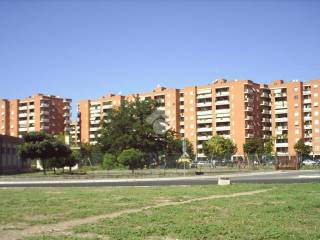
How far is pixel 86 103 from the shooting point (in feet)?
570

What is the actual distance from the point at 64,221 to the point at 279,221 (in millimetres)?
5321

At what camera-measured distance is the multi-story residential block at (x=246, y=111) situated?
13312cm

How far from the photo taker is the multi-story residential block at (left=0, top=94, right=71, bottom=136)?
566 ft

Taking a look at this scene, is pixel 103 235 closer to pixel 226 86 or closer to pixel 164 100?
pixel 226 86

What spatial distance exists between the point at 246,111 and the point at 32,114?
2995 inches

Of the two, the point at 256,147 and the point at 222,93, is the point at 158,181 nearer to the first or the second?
the point at 256,147

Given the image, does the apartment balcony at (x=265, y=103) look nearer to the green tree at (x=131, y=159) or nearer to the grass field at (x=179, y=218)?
the green tree at (x=131, y=159)

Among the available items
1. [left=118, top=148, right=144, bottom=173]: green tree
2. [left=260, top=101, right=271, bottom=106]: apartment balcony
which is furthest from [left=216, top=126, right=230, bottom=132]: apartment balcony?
[left=118, top=148, right=144, bottom=173]: green tree

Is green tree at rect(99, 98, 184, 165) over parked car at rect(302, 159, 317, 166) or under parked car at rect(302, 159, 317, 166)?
over

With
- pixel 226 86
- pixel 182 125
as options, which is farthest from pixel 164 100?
pixel 226 86

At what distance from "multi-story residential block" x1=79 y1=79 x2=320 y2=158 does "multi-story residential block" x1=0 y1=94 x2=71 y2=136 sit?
40037 millimetres

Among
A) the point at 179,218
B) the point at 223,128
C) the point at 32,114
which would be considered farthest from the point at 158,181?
the point at 32,114

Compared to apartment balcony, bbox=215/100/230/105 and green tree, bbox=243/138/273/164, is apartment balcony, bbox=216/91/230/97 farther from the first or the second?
green tree, bbox=243/138/273/164

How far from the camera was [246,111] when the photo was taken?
134750 mm
